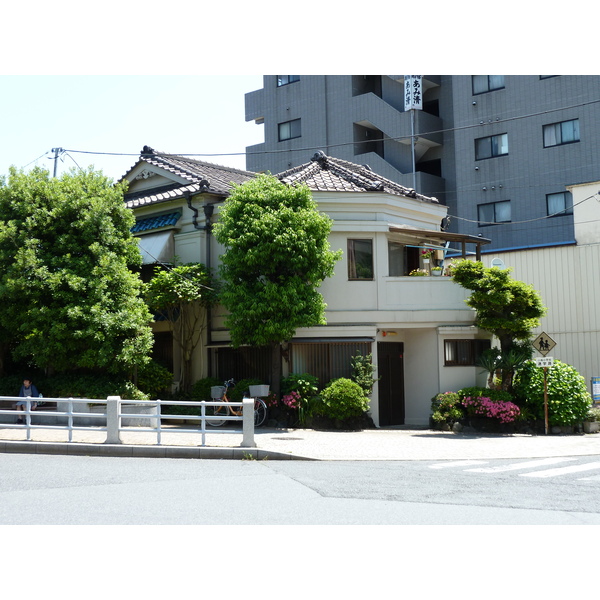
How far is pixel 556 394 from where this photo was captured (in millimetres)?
19750

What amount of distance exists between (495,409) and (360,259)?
6.00m

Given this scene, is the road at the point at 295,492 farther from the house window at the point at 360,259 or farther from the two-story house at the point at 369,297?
the house window at the point at 360,259

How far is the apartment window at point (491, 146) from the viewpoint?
3550cm

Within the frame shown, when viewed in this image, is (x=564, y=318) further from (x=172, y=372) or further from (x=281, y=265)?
(x=172, y=372)

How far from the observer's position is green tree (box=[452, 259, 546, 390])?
2042 centimetres

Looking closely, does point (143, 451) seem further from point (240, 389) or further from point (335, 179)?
point (335, 179)

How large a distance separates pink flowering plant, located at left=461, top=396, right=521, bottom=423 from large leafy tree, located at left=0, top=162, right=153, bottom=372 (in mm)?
9247

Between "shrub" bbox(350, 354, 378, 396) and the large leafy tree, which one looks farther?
"shrub" bbox(350, 354, 378, 396)

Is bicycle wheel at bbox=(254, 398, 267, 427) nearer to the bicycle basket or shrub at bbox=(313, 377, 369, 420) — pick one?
the bicycle basket

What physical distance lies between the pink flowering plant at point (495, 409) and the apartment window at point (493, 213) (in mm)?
17363

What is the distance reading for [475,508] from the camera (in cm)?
941

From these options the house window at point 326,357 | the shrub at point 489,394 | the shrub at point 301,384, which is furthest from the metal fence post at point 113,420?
the shrub at point 489,394

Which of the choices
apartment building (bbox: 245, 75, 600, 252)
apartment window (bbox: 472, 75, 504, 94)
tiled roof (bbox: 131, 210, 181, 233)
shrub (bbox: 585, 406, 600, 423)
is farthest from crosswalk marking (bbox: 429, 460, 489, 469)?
apartment window (bbox: 472, 75, 504, 94)

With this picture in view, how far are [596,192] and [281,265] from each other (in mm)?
13093
